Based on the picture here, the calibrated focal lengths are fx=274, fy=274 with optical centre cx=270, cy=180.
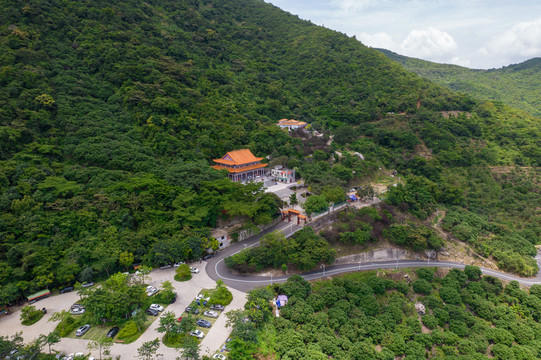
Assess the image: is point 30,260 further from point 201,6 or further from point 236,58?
point 201,6

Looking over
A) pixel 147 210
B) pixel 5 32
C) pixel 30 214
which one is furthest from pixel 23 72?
pixel 147 210

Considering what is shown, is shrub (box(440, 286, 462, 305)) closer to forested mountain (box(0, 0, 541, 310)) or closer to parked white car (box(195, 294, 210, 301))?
forested mountain (box(0, 0, 541, 310))

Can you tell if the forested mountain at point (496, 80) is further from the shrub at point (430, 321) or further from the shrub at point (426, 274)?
the shrub at point (430, 321)

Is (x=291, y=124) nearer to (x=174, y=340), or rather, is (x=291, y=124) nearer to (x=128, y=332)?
(x=174, y=340)

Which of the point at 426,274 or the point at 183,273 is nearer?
the point at 183,273

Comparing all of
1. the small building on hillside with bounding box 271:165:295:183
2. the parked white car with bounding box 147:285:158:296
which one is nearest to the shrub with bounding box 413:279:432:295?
the small building on hillside with bounding box 271:165:295:183

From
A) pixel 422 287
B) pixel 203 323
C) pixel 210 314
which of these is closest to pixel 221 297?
pixel 210 314
